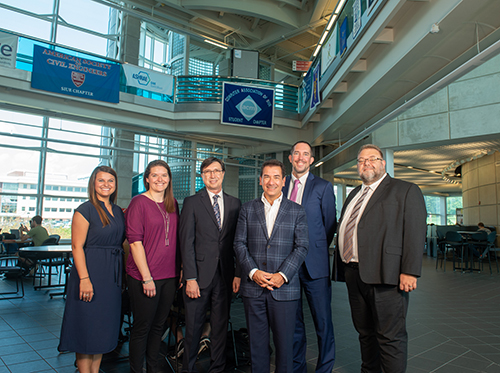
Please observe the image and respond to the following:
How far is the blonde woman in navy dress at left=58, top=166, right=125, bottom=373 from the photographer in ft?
7.55

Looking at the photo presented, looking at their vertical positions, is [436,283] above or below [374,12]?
below

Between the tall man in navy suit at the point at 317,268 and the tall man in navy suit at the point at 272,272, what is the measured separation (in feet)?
0.98

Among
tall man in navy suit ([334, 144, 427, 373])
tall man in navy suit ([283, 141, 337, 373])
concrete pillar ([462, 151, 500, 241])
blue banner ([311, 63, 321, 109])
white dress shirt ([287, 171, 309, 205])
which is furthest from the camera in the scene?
concrete pillar ([462, 151, 500, 241])

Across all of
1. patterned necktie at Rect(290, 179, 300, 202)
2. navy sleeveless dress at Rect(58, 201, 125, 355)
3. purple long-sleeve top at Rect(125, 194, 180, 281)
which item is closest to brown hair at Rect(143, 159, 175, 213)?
purple long-sleeve top at Rect(125, 194, 180, 281)

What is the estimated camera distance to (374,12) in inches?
189

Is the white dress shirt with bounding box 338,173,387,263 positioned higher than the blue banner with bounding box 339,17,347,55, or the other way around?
the blue banner with bounding box 339,17,347,55

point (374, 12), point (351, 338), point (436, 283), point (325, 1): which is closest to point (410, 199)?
point (351, 338)

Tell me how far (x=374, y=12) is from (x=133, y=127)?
8.27 meters

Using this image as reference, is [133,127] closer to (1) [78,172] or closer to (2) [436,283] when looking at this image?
(1) [78,172]

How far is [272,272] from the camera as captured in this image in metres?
2.22

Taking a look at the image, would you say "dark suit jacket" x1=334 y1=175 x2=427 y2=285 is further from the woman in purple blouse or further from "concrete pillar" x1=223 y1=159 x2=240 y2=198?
"concrete pillar" x1=223 y1=159 x2=240 y2=198

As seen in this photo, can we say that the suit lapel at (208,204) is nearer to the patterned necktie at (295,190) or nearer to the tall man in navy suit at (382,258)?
the patterned necktie at (295,190)

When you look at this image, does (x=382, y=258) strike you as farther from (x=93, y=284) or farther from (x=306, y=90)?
(x=306, y=90)

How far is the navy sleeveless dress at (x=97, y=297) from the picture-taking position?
7.54 ft
